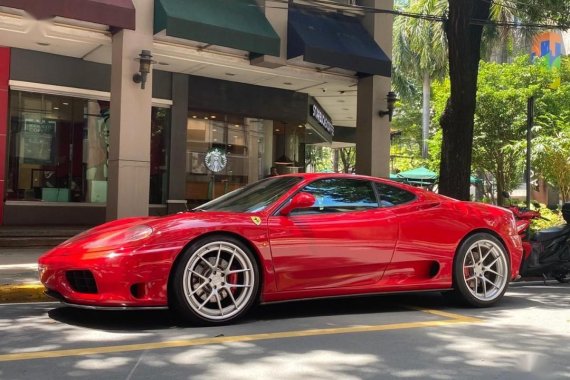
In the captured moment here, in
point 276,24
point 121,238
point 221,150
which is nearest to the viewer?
point 121,238

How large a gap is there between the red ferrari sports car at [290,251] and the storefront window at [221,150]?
9259mm

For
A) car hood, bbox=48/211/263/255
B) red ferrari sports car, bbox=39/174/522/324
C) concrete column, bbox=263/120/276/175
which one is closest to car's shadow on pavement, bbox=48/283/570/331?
red ferrari sports car, bbox=39/174/522/324

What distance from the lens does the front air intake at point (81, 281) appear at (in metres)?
4.66

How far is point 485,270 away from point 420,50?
2665 centimetres

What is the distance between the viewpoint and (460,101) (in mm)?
10648

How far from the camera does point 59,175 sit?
1304cm

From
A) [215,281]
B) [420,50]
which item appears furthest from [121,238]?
[420,50]

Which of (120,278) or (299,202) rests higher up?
(299,202)

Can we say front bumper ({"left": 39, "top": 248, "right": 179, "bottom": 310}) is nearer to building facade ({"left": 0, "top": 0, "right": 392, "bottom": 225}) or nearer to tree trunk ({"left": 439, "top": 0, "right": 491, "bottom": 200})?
building facade ({"left": 0, "top": 0, "right": 392, "bottom": 225})

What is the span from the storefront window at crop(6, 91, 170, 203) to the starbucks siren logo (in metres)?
1.64

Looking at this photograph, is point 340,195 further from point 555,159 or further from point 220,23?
point 555,159

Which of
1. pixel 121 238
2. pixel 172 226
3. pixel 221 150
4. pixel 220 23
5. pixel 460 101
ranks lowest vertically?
pixel 121 238

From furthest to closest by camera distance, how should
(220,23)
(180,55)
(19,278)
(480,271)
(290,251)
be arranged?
(180,55) → (220,23) → (19,278) → (480,271) → (290,251)

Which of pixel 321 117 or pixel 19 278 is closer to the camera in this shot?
pixel 19 278
